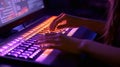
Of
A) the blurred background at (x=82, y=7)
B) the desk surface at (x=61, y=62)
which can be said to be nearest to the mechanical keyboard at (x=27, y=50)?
the desk surface at (x=61, y=62)

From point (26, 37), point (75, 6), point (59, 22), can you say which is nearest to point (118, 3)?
point (59, 22)

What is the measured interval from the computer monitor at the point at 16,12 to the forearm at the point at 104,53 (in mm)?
316

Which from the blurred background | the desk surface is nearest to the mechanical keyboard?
the desk surface

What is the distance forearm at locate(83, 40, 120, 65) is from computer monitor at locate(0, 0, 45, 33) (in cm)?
32

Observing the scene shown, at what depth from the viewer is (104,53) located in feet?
2.36

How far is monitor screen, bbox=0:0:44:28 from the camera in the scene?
2.80 ft

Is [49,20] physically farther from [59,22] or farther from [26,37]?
[26,37]

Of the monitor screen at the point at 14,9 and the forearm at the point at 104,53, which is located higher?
the monitor screen at the point at 14,9

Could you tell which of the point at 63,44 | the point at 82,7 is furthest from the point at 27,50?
the point at 82,7

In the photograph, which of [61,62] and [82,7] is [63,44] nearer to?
[61,62]

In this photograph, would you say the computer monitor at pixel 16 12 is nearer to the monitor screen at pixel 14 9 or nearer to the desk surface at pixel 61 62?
the monitor screen at pixel 14 9

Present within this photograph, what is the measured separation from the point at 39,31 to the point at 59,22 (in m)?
0.11

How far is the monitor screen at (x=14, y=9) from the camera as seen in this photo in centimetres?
85

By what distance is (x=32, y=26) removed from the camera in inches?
38.2
